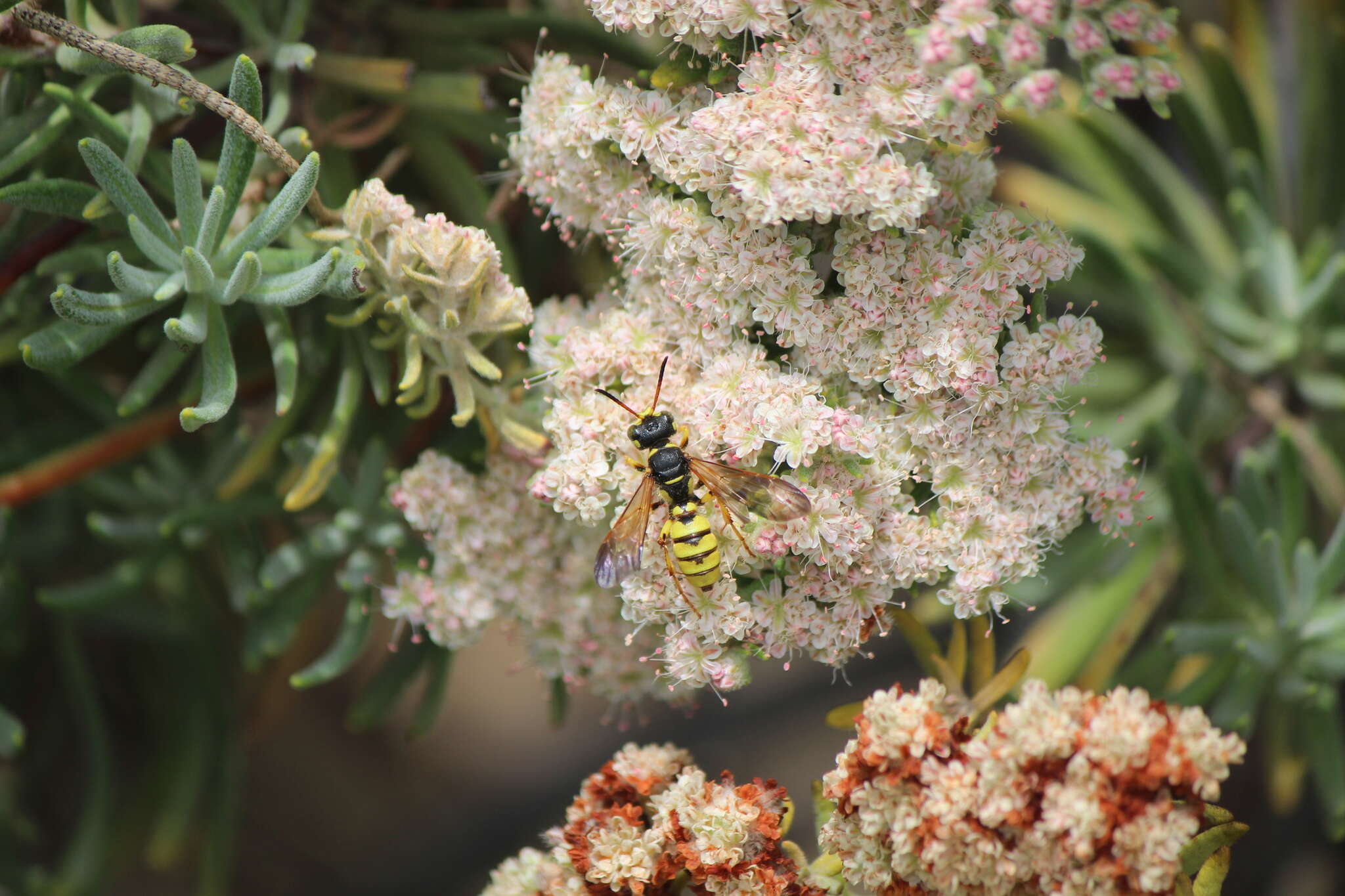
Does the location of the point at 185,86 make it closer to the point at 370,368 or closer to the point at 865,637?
the point at 370,368

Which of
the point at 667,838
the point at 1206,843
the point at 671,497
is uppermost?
the point at 671,497

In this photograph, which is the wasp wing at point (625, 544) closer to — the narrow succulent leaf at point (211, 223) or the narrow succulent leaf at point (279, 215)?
the narrow succulent leaf at point (279, 215)

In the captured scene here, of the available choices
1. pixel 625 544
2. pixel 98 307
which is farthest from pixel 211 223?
pixel 625 544

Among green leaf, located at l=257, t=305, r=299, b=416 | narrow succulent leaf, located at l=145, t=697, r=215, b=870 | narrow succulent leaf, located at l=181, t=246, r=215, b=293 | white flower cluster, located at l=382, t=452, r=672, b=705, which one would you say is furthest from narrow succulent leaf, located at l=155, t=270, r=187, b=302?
narrow succulent leaf, located at l=145, t=697, r=215, b=870

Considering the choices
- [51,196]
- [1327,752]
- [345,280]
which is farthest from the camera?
[1327,752]

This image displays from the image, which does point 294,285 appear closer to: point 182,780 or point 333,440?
point 333,440

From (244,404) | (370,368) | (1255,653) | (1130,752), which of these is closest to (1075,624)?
(1255,653)

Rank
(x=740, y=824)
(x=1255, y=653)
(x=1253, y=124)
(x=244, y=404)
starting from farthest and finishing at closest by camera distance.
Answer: (x=1253, y=124) < (x=244, y=404) < (x=1255, y=653) < (x=740, y=824)
